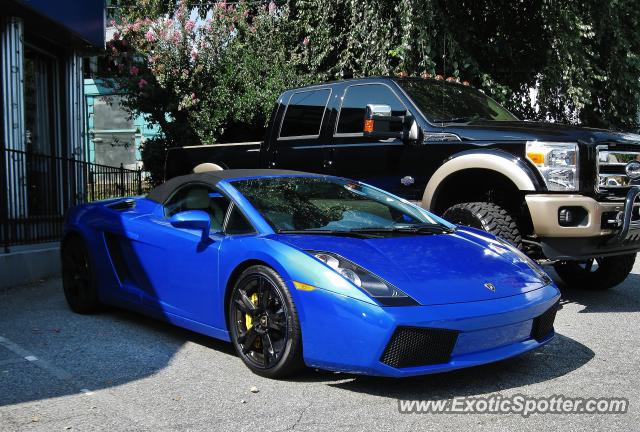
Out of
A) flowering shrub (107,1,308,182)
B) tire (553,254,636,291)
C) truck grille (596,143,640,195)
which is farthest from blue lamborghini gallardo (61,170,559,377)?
flowering shrub (107,1,308,182)

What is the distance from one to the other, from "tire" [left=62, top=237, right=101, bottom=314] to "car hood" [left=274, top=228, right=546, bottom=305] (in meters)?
2.39

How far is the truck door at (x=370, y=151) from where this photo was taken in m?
6.77

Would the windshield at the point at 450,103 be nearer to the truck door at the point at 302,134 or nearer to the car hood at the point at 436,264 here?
the truck door at the point at 302,134

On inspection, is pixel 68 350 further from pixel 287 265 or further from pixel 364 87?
pixel 364 87

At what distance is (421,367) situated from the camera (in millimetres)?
3842

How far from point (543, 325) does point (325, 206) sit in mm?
1671

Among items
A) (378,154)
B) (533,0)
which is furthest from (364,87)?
(533,0)

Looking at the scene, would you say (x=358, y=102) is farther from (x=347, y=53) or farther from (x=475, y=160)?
(x=347, y=53)

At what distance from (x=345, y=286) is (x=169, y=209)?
217 cm

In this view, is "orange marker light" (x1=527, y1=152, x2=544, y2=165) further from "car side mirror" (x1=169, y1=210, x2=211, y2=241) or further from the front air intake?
"car side mirror" (x1=169, y1=210, x2=211, y2=241)

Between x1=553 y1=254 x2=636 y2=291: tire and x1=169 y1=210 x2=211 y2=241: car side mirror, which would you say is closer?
x1=169 y1=210 x2=211 y2=241: car side mirror

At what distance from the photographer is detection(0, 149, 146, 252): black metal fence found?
855 centimetres

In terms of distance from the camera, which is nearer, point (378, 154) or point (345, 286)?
point (345, 286)

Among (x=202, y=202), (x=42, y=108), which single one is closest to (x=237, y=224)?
(x=202, y=202)
